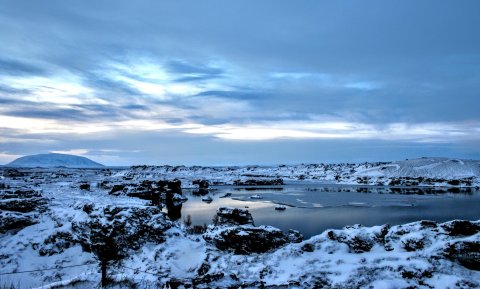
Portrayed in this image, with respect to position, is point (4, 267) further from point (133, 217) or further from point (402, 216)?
point (402, 216)

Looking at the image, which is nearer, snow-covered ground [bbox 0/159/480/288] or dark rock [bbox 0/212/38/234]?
snow-covered ground [bbox 0/159/480/288]

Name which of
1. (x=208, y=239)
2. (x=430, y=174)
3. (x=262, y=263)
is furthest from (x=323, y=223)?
(x=430, y=174)

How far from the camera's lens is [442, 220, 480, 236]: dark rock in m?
20.0

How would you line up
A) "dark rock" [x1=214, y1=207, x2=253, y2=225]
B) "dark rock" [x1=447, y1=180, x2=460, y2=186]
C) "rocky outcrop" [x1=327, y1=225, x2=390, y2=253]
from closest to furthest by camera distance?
"rocky outcrop" [x1=327, y1=225, x2=390, y2=253]
"dark rock" [x1=214, y1=207, x2=253, y2=225]
"dark rock" [x1=447, y1=180, x2=460, y2=186]

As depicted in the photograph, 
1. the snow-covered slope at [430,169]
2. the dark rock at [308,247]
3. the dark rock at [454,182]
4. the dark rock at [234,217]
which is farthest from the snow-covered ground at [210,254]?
the snow-covered slope at [430,169]

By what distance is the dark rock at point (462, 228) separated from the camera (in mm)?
20016

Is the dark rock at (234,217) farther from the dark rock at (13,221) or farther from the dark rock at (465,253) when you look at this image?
the dark rock at (465,253)

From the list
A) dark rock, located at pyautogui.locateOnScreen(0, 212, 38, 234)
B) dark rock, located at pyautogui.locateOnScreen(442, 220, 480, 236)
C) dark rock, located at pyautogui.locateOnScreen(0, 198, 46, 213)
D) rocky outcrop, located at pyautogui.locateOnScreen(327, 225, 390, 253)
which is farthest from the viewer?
dark rock, located at pyautogui.locateOnScreen(0, 198, 46, 213)

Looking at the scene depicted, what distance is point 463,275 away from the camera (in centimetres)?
1631

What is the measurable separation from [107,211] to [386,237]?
62.1 ft

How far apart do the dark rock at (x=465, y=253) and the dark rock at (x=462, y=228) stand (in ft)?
6.52

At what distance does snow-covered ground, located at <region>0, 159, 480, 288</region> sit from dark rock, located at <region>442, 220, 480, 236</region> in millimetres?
49

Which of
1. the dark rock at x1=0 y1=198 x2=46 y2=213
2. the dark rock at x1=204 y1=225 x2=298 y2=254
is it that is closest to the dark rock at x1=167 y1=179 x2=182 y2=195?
the dark rock at x1=0 y1=198 x2=46 y2=213

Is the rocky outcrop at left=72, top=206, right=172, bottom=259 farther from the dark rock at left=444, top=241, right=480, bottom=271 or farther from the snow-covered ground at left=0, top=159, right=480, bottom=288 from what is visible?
the dark rock at left=444, top=241, right=480, bottom=271
